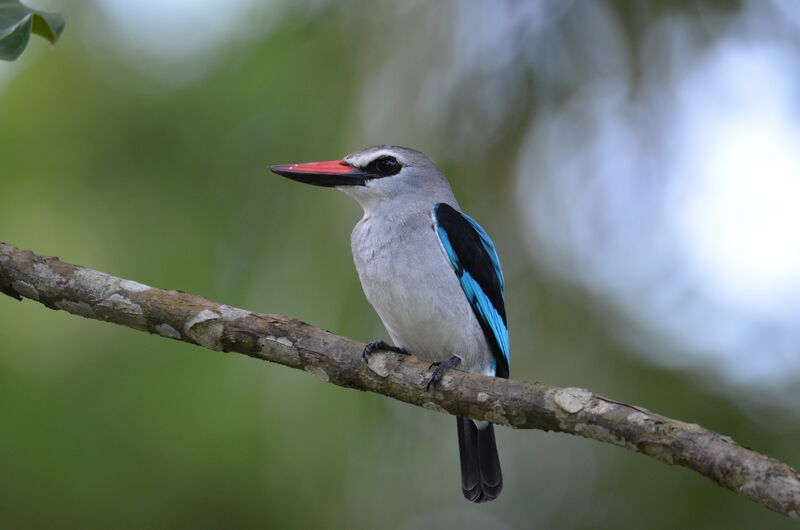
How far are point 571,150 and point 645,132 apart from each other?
0.46m

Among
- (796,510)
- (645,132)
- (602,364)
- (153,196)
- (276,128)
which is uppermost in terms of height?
(645,132)

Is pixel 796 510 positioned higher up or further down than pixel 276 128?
further down

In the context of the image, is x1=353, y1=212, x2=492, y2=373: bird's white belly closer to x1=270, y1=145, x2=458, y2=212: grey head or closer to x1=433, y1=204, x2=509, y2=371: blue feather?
x1=433, y1=204, x2=509, y2=371: blue feather

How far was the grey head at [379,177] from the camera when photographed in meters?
4.20

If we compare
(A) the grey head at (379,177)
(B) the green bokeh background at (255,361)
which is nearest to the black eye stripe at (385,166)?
(A) the grey head at (379,177)

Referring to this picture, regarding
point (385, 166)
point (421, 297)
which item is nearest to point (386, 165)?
point (385, 166)

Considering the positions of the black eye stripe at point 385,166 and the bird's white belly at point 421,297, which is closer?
the bird's white belly at point 421,297

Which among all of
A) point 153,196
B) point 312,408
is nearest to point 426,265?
point 312,408

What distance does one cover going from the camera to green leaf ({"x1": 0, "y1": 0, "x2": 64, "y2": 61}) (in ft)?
9.66

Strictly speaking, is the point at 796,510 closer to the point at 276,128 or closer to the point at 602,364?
the point at 602,364

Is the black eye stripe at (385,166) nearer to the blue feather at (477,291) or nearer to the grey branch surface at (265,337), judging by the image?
the blue feather at (477,291)

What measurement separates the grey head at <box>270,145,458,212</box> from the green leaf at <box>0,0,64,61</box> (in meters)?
1.31

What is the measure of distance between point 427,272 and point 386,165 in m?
0.75

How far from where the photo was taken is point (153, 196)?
18.0 feet
